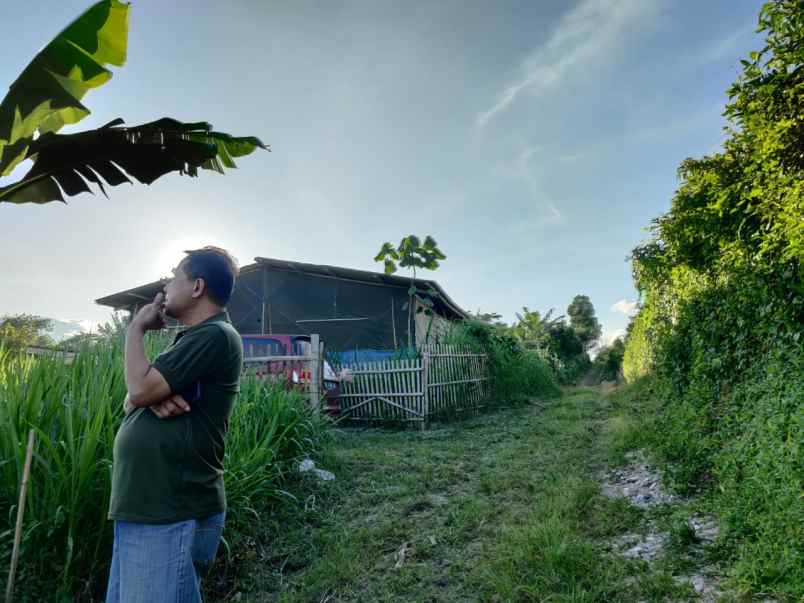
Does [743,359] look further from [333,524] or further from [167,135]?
[167,135]

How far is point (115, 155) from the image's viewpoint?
507 cm

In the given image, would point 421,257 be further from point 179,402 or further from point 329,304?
point 179,402

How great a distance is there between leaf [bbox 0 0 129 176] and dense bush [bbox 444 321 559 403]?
1102cm

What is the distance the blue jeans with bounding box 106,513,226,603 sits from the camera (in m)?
1.85

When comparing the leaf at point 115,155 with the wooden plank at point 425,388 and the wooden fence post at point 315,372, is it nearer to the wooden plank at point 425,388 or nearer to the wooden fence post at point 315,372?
the wooden fence post at point 315,372

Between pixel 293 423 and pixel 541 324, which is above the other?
pixel 541 324

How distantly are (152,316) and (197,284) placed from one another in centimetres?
23

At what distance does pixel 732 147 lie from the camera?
14.4 feet

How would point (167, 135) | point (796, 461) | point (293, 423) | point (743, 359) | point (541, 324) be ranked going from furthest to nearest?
point (541, 324)
point (293, 423)
point (167, 135)
point (743, 359)
point (796, 461)

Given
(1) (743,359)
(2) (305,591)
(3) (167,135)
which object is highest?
(3) (167,135)

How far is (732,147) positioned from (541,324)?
103 ft

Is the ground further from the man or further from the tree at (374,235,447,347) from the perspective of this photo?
the tree at (374,235,447,347)

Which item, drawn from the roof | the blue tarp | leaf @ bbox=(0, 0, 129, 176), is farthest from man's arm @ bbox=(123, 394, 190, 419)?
the roof

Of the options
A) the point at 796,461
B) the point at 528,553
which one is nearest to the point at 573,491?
the point at 528,553
